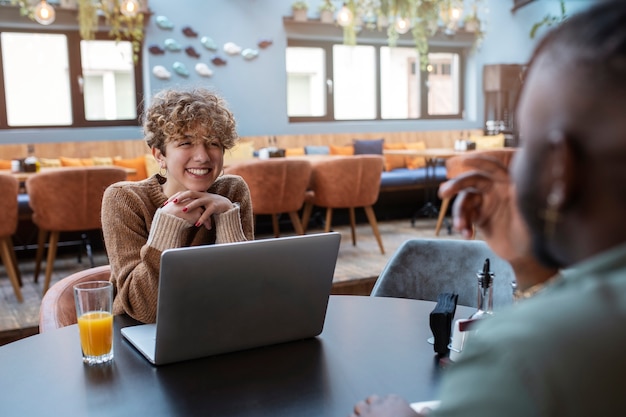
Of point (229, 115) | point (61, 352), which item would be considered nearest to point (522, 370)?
point (61, 352)

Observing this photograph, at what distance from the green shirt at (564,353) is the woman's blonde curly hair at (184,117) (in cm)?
142

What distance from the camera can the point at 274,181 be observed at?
4.85 metres

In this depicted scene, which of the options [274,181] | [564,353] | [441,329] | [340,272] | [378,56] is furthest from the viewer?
[378,56]

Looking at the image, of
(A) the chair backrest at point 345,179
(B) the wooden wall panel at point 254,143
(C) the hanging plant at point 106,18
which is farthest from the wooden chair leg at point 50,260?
(A) the chair backrest at point 345,179

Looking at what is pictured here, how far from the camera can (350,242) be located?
19.3 feet

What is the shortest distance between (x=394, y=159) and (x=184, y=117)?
6451 millimetres

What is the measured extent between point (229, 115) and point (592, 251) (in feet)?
4.89

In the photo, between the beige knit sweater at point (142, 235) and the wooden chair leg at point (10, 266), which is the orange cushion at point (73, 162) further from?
the beige knit sweater at point (142, 235)

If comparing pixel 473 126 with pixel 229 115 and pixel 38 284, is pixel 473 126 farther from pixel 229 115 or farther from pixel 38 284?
pixel 229 115

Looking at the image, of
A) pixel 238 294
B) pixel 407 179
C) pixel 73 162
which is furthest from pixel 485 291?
pixel 407 179

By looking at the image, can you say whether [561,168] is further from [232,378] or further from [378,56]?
[378,56]

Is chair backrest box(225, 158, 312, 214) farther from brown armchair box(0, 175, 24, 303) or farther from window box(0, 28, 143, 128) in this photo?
window box(0, 28, 143, 128)

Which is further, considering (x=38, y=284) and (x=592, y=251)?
(x=38, y=284)

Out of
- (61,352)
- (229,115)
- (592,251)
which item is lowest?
(61,352)
